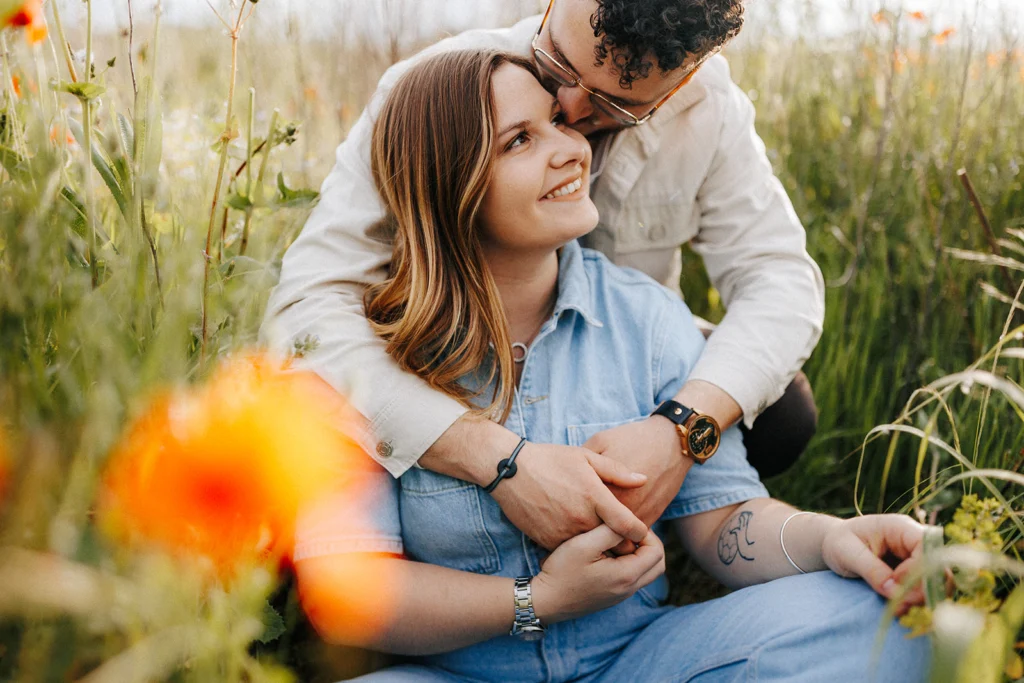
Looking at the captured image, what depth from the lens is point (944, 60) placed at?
3184 millimetres

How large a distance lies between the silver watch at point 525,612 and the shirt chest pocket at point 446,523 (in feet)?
0.35

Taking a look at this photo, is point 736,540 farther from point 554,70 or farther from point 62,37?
point 62,37

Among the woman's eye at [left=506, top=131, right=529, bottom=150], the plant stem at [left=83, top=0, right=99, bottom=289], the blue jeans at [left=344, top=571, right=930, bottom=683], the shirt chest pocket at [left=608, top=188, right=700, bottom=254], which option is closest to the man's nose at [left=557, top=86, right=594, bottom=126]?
the woman's eye at [left=506, top=131, right=529, bottom=150]

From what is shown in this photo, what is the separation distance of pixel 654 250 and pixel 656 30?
692 millimetres

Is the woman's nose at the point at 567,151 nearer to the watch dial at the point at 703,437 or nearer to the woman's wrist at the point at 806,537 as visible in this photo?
the watch dial at the point at 703,437

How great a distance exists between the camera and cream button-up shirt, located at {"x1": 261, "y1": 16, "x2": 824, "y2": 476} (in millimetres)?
1611

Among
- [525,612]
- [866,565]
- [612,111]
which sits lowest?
[525,612]

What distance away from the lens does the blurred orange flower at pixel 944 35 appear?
9.41 feet

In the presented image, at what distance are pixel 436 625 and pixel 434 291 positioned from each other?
634 millimetres

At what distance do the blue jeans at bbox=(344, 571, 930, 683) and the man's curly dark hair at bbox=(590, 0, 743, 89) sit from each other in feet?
3.44

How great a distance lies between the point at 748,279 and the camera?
6.84 ft

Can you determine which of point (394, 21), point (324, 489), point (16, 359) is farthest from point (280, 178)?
point (394, 21)

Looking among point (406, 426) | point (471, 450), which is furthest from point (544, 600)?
point (406, 426)

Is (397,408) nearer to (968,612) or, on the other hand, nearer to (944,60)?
(968,612)
